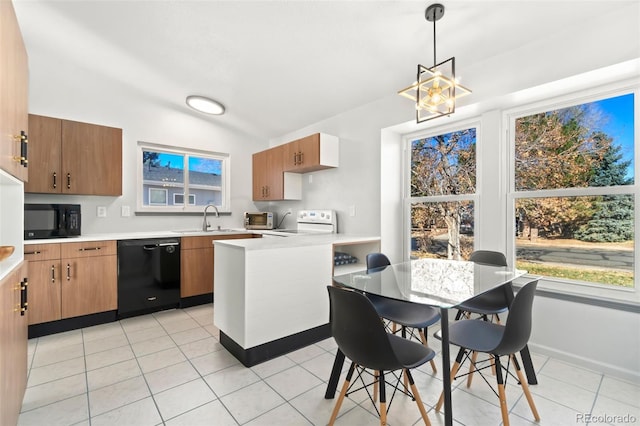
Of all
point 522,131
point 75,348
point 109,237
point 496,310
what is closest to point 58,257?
point 109,237

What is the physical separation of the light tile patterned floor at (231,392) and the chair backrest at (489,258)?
30.9 inches

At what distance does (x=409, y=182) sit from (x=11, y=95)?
128 inches

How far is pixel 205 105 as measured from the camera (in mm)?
3961

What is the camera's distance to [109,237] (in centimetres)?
311

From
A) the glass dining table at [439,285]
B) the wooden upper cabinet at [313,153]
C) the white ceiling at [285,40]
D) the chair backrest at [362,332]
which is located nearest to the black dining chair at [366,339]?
the chair backrest at [362,332]

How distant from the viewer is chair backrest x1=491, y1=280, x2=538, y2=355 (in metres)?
1.42

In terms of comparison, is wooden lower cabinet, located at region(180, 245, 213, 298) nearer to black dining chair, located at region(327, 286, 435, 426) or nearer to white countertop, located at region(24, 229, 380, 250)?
white countertop, located at region(24, 229, 380, 250)

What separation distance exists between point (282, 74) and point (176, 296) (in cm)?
281

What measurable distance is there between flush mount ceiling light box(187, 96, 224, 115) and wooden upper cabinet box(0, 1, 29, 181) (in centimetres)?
219

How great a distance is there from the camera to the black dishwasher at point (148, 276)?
10.3 ft

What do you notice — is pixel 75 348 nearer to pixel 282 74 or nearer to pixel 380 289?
pixel 380 289

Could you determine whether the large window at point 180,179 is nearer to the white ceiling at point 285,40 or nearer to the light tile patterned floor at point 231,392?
the white ceiling at point 285,40

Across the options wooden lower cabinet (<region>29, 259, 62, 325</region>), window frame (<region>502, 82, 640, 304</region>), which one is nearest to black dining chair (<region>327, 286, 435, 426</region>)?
window frame (<region>502, 82, 640, 304</region>)

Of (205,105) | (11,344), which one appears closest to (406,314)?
(11,344)
